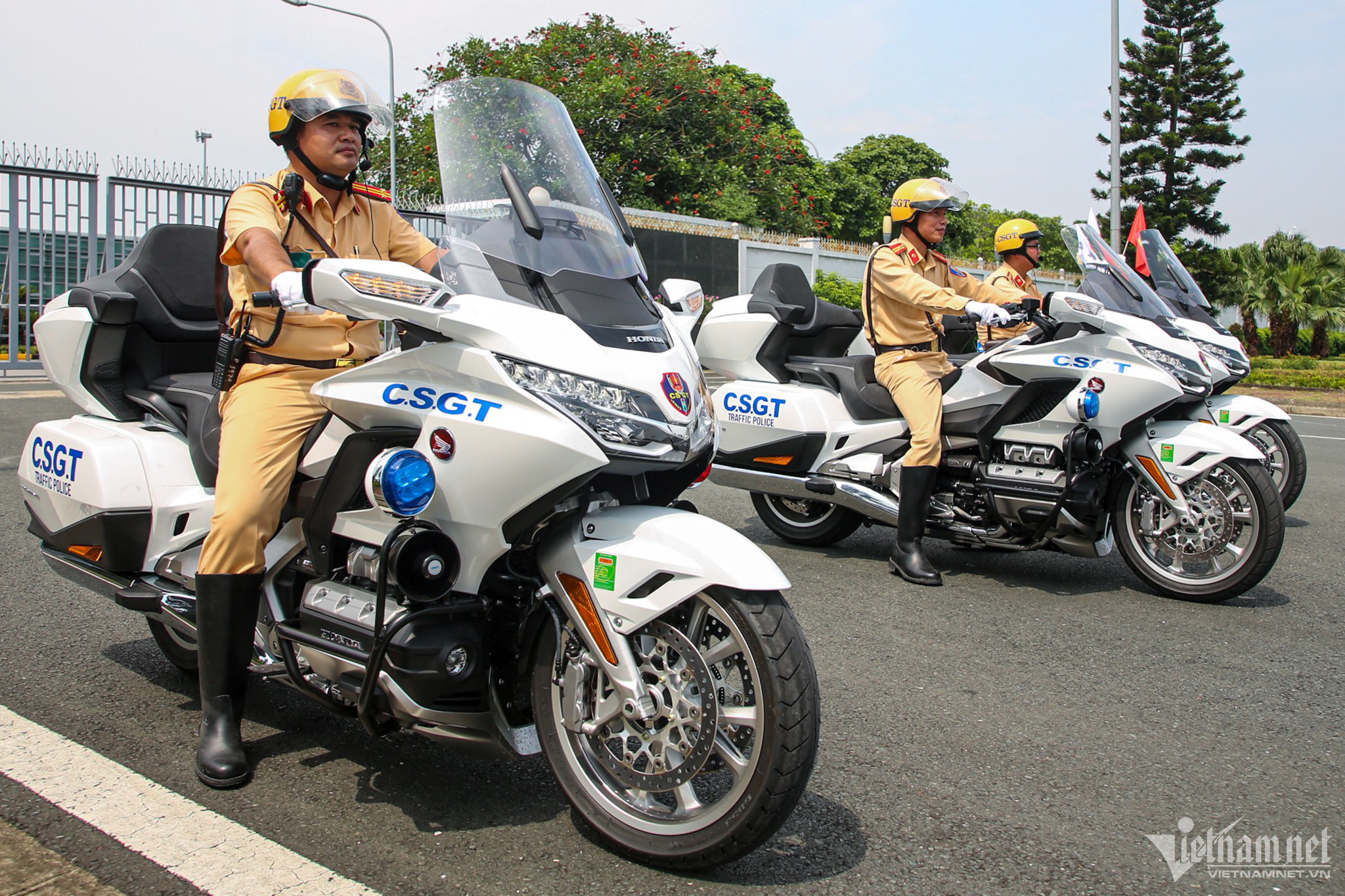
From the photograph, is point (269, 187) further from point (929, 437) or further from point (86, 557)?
point (929, 437)

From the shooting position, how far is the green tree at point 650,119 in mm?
27156

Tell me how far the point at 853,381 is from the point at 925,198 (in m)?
1.11

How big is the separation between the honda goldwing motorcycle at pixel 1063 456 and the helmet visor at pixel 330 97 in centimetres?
360

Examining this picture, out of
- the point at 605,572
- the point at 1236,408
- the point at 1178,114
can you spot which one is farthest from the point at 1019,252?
the point at 1178,114

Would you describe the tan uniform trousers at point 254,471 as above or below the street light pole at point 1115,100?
below

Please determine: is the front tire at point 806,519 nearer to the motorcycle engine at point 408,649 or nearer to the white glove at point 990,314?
the white glove at point 990,314

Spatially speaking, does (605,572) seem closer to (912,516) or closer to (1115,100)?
(912,516)

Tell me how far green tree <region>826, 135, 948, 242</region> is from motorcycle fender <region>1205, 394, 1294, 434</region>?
118 ft

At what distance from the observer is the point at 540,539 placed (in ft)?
9.46

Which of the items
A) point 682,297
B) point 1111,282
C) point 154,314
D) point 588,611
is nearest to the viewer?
point 588,611

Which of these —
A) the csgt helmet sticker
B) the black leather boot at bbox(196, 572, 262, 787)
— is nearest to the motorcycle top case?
the black leather boot at bbox(196, 572, 262, 787)

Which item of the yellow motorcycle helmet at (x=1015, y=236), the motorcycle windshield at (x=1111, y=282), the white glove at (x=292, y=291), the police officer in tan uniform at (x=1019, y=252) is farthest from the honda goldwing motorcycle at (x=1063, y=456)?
the white glove at (x=292, y=291)

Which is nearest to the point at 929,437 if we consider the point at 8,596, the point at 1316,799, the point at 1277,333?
the point at 1316,799

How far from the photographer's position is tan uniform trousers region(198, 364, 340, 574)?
310cm
